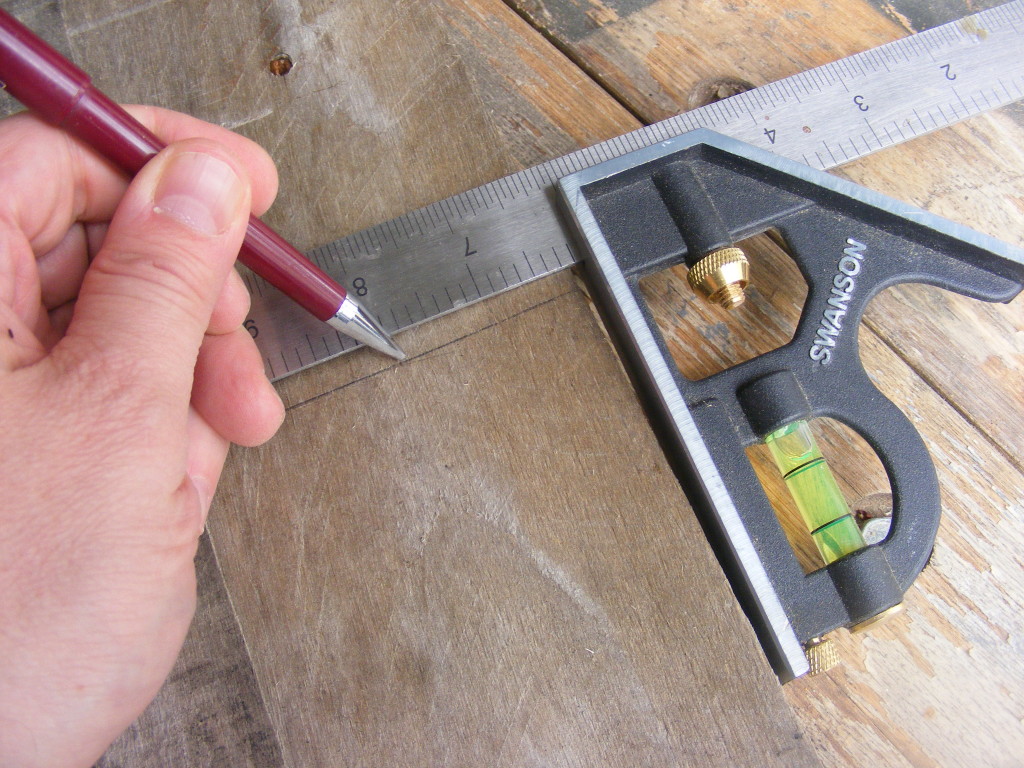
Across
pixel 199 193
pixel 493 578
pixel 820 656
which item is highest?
pixel 199 193

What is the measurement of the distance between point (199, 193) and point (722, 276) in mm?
621

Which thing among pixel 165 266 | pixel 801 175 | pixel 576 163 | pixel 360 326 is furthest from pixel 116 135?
pixel 801 175

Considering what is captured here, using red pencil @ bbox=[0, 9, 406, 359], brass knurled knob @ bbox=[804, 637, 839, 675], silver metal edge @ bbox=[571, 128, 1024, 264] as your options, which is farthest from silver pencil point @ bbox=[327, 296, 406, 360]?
brass knurled knob @ bbox=[804, 637, 839, 675]

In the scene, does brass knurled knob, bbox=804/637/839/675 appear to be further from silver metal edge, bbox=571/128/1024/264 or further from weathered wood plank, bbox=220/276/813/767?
silver metal edge, bbox=571/128/1024/264

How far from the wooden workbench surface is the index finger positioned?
4.5 inches

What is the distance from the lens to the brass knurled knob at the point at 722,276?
0.82 meters

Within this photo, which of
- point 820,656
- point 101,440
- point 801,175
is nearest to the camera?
point 101,440

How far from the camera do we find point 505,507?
0.80 metres

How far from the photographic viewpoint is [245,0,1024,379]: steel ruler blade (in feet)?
2.92

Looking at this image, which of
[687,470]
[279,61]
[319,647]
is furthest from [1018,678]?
[279,61]

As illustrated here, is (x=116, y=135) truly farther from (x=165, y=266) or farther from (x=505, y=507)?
(x=505, y=507)

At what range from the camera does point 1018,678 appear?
803mm

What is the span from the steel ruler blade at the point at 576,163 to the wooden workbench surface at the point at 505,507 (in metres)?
0.04

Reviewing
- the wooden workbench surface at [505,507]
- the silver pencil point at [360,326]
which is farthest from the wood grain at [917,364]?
the silver pencil point at [360,326]
